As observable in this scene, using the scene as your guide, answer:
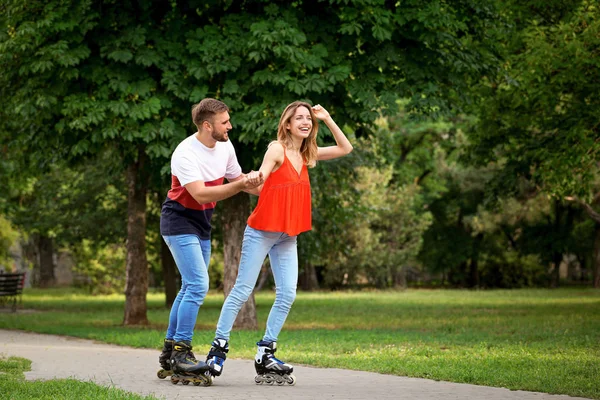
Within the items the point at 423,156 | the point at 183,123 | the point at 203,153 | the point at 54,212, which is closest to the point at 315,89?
the point at 183,123

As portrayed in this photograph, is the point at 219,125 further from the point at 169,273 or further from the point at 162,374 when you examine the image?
the point at 169,273

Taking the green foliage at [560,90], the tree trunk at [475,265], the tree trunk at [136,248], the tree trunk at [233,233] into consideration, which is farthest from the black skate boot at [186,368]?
the tree trunk at [475,265]

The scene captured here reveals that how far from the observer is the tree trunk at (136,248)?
1981 centimetres

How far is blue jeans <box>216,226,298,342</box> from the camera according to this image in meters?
8.27

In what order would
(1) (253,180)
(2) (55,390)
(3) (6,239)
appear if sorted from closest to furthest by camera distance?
(1) (253,180), (2) (55,390), (3) (6,239)

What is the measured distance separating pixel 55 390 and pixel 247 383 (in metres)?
1.65

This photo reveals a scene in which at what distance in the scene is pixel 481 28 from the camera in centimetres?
1734

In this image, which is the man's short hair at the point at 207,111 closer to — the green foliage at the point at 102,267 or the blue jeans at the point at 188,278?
the blue jeans at the point at 188,278

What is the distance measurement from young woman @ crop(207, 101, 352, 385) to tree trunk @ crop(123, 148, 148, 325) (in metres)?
11.6

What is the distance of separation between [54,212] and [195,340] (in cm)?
1592

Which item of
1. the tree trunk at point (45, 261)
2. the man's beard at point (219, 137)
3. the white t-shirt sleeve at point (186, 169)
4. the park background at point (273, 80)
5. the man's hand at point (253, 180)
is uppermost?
the park background at point (273, 80)

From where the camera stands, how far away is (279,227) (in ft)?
26.7

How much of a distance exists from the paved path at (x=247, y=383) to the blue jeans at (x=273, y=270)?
22.3 inches

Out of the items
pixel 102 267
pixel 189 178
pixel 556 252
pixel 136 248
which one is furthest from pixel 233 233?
pixel 556 252
